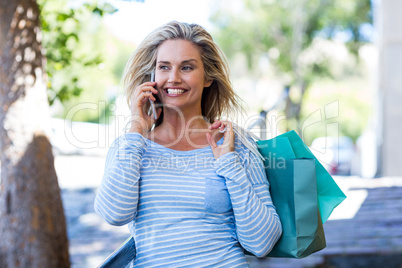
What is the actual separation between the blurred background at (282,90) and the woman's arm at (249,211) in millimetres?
599

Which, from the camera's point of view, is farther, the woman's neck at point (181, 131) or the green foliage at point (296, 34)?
the green foliage at point (296, 34)

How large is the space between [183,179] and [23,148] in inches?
72.7

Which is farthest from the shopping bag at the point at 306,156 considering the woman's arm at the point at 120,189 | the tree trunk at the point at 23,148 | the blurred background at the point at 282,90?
the tree trunk at the point at 23,148

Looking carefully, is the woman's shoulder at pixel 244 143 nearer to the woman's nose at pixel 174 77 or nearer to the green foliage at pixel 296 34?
the woman's nose at pixel 174 77

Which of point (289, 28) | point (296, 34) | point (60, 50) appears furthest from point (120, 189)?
point (289, 28)

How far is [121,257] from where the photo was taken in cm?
197

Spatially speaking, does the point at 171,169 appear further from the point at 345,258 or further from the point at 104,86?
the point at 104,86

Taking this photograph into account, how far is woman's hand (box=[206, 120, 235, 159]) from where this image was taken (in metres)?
2.14

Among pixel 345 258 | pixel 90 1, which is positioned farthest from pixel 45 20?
pixel 345 258

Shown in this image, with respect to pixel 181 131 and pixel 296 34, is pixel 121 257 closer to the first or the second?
pixel 181 131

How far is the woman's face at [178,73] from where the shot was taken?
225 cm

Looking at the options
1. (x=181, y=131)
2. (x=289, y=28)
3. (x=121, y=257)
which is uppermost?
(x=289, y=28)

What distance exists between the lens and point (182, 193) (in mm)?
2049

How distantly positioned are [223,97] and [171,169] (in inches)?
23.7
